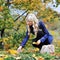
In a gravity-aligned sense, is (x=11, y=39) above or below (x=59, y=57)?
below

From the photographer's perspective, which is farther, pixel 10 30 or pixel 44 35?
pixel 10 30

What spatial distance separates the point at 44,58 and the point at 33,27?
3.10 ft

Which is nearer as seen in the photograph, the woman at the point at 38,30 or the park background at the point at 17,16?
the woman at the point at 38,30

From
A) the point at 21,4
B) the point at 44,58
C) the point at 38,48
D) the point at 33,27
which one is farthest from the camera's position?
the point at 21,4

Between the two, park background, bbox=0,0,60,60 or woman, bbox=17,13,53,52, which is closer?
woman, bbox=17,13,53,52

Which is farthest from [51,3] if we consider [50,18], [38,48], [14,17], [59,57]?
[59,57]

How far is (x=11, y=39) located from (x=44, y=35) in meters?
5.86

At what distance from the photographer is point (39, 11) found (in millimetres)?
12266

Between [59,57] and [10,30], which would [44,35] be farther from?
[10,30]

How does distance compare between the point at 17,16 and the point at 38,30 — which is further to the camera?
the point at 17,16

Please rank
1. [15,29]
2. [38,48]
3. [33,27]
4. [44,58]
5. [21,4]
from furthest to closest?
[15,29], [21,4], [38,48], [33,27], [44,58]

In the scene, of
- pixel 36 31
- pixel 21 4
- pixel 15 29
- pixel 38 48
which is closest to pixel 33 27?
pixel 36 31

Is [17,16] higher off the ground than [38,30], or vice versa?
[38,30]

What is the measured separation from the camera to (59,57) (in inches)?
239
